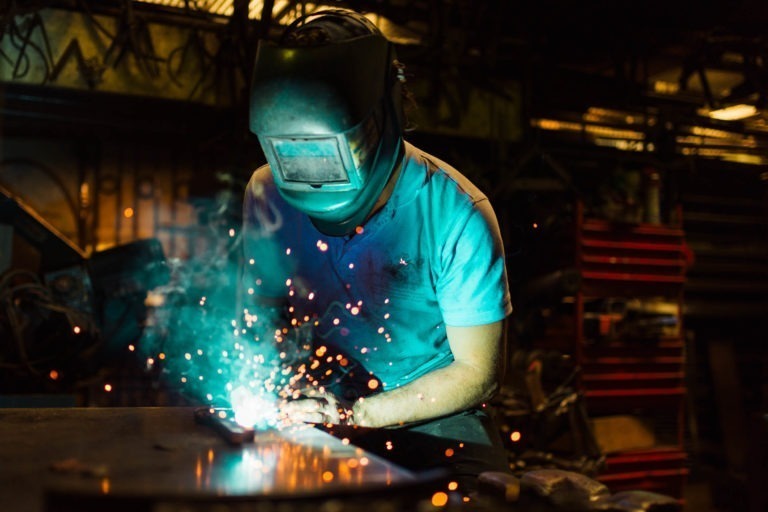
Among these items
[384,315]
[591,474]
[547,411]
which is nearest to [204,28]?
[384,315]

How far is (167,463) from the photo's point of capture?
1450mm

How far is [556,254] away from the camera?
6.20m

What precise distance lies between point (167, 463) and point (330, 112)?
1.05 meters

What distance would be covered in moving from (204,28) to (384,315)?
349 centimetres

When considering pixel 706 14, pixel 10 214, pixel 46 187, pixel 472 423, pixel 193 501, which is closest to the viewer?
pixel 193 501

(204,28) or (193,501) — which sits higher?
(204,28)

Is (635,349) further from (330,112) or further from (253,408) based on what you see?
(330,112)

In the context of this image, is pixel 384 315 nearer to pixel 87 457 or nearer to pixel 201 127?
pixel 87 457

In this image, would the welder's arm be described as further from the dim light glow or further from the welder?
the dim light glow

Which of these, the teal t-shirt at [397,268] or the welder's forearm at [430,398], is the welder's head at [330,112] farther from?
the welder's forearm at [430,398]

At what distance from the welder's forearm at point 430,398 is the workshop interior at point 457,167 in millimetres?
2103

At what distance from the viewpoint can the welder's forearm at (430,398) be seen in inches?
90.4

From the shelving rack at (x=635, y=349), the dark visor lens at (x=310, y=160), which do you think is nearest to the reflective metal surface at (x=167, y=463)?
the dark visor lens at (x=310, y=160)

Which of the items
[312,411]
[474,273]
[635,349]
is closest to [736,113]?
[635,349]
